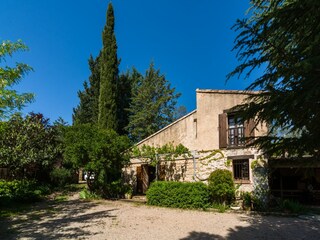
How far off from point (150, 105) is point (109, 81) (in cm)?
792

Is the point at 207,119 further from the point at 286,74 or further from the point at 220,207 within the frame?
the point at 286,74

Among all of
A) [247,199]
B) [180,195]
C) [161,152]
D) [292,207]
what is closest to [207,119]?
[161,152]

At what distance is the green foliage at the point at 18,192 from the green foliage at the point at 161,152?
6.53 metres

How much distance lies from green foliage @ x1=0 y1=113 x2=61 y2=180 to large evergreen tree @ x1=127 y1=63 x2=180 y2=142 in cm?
1140

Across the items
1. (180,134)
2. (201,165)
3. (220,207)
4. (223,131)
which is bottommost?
(220,207)

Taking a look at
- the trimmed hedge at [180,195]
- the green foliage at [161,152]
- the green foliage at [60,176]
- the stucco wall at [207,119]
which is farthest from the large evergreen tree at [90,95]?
the trimmed hedge at [180,195]

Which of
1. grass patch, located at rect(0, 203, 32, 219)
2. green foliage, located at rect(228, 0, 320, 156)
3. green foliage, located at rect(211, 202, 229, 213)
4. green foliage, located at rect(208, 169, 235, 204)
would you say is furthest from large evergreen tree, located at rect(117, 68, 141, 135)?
green foliage, located at rect(228, 0, 320, 156)

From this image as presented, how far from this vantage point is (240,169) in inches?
551

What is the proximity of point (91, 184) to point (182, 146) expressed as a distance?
21.4ft

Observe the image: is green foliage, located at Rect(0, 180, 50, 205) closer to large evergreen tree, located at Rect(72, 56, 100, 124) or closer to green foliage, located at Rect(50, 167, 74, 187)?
green foliage, located at Rect(50, 167, 74, 187)

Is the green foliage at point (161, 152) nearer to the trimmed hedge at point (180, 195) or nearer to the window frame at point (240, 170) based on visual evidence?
the trimmed hedge at point (180, 195)

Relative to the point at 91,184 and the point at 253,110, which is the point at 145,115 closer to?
the point at 91,184

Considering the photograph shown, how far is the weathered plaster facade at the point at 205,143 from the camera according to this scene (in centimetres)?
1401

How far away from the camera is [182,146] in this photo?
16.7 metres
